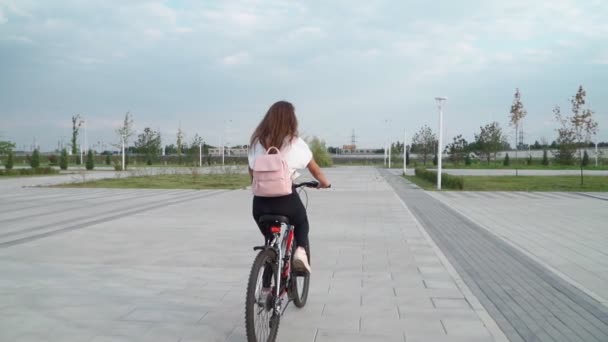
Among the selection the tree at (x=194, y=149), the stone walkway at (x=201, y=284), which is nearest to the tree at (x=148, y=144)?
the tree at (x=194, y=149)

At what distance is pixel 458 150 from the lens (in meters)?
58.9

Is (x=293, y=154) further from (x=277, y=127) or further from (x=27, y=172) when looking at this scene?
(x=27, y=172)

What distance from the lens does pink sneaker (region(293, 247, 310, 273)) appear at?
3.81 meters

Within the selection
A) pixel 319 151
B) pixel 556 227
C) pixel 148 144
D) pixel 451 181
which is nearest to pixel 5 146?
pixel 148 144

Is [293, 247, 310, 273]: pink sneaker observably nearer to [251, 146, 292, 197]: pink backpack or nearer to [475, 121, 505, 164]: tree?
[251, 146, 292, 197]: pink backpack

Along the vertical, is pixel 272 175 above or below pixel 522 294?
above

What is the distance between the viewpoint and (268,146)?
3625 millimetres

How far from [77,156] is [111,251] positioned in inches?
2292

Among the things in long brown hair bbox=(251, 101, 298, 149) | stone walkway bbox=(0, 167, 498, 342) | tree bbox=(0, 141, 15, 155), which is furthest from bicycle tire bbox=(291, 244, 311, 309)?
tree bbox=(0, 141, 15, 155)

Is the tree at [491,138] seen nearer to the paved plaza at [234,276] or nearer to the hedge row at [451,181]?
the hedge row at [451,181]

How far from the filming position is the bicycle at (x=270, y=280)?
3.12m

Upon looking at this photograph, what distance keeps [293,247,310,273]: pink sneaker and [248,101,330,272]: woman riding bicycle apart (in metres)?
0.24

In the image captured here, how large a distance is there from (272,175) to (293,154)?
0.91 feet

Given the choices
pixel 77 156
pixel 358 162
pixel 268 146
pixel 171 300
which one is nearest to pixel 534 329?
pixel 268 146
